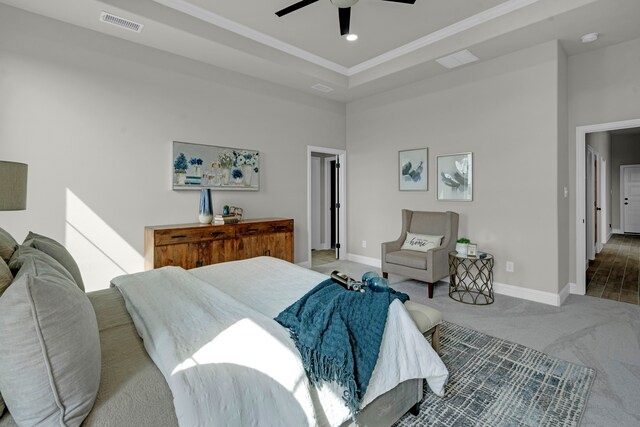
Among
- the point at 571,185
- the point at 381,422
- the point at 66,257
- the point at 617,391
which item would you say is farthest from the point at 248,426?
the point at 571,185

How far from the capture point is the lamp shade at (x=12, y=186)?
4.48 ft

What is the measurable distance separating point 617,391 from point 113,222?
450 centimetres

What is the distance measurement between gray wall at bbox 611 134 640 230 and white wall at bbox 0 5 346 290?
386 inches

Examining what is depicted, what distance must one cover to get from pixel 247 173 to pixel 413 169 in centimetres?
250

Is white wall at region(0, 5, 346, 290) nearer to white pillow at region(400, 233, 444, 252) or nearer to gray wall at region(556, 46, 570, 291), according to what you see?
white pillow at region(400, 233, 444, 252)

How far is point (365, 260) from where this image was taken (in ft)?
18.7

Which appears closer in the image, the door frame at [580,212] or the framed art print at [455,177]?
the door frame at [580,212]

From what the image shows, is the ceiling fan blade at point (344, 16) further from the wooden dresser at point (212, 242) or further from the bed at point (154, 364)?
the wooden dresser at point (212, 242)

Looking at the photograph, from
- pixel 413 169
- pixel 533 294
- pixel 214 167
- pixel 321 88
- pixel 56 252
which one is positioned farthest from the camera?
pixel 321 88

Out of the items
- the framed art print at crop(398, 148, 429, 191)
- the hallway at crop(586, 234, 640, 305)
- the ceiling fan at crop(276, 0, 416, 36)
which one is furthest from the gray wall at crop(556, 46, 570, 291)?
the ceiling fan at crop(276, 0, 416, 36)

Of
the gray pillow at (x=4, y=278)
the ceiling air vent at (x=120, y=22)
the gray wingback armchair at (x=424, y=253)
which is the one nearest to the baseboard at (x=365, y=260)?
the gray wingback armchair at (x=424, y=253)

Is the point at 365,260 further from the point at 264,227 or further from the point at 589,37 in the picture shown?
the point at 589,37

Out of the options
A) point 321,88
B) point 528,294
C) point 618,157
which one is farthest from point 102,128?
point 618,157

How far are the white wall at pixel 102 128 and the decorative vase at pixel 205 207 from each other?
26 centimetres
